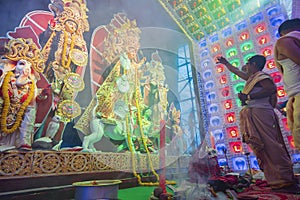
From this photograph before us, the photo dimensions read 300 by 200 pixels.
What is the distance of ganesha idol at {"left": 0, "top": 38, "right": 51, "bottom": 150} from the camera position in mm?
1314

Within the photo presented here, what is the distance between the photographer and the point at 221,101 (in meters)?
5.82

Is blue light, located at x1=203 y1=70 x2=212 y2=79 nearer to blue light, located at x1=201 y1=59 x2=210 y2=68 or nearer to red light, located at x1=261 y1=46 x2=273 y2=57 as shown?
Answer: blue light, located at x1=201 y1=59 x2=210 y2=68

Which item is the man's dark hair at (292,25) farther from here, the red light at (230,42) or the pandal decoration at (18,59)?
the red light at (230,42)

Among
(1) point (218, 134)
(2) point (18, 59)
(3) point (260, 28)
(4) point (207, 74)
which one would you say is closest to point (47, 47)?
(2) point (18, 59)

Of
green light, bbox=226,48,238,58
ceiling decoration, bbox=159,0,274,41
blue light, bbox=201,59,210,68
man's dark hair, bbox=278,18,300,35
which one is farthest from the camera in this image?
blue light, bbox=201,59,210,68

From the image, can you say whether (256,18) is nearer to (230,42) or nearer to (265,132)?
(230,42)

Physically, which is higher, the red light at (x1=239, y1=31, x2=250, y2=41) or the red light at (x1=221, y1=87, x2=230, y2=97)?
the red light at (x1=239, y1=31, x2=250, y2=41)

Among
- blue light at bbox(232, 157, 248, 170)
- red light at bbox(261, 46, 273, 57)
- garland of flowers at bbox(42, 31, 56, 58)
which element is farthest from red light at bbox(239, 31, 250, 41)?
garland of flowers at bbox(42, 31, 56, 58)

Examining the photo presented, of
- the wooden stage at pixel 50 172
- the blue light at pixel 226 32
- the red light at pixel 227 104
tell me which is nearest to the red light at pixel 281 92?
the red light at pixel 227 104

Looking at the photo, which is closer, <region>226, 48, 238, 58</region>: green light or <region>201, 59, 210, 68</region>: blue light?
<region>226, 48, 238, 58</region>: green light

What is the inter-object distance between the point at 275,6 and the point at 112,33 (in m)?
6.29

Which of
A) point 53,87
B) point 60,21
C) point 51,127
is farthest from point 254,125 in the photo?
point 60,21

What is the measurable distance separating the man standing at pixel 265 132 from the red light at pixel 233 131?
15.8 feet

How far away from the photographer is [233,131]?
17.8 feet
